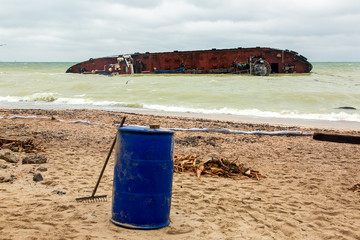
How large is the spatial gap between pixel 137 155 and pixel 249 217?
4.80 ft

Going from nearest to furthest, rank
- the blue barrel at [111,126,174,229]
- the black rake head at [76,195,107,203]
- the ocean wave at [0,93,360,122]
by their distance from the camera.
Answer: the blue barrel at [111,126,174,229]
the black rake head at [76,195,107,203]
the ocean wave at [0,93,360,122]

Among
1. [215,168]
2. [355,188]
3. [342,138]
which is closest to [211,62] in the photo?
[215,168]

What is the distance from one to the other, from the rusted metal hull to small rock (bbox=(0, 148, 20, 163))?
1154 inches

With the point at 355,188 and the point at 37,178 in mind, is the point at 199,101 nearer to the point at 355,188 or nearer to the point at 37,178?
the point at 355,188

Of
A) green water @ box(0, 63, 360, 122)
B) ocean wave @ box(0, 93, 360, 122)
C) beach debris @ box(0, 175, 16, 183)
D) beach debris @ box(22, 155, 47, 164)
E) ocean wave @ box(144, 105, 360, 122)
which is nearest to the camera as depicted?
beach debris @ box(0, 175, 16, 183)

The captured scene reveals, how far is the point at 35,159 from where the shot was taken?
5805 millimetres

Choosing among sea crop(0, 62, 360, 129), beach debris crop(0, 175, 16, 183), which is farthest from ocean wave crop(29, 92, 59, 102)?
beach debris crop(0, 175, 16, 183)

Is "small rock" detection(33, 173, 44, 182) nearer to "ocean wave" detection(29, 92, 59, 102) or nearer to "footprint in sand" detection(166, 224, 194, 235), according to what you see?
"footprint in sand" detection(166, 224, 194, 235)

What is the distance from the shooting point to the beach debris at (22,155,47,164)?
5.73 metres

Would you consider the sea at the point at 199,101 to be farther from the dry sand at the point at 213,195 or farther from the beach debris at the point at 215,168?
the beach debris at the point at 215,168

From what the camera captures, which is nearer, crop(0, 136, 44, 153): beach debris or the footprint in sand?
the footprint in sand

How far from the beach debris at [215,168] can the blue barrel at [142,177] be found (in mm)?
2032

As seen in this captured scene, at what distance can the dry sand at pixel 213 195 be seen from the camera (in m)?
3.57

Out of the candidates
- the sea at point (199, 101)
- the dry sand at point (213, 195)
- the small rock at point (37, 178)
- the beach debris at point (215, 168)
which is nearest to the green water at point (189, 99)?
the sea at point (199, 101)
